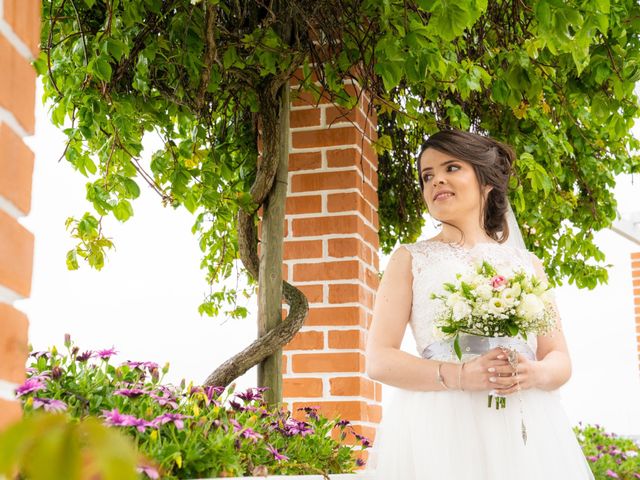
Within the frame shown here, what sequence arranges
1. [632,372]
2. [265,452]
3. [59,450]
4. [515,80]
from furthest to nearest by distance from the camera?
[632,372]
[515,80]
[265,452]
[59,450]

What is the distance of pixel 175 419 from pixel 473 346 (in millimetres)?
1062

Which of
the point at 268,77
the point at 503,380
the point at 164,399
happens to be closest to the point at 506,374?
the point at 503,380

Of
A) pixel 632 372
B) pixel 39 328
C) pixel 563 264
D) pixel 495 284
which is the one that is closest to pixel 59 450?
pixel 495 284

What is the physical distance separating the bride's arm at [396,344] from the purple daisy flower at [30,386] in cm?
107

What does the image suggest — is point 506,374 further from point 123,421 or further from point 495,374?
point 123,421

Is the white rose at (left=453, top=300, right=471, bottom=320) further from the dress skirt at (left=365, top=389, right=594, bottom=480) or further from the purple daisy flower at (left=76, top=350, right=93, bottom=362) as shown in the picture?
the purple daisy flower at (left=76, top=350, right=93, bottom=362)

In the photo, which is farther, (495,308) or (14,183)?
(495,308)

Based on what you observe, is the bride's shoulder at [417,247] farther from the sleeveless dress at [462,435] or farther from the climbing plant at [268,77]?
the climbing plant at [268,77]

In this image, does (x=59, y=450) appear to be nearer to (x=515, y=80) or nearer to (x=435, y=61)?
(x=435, y=61)

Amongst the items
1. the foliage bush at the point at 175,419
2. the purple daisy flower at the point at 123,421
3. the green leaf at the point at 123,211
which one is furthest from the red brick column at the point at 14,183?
the green leaf at the point at 123,211

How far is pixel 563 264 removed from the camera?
470cm

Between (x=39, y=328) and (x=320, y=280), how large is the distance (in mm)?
1740

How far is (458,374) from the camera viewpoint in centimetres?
218

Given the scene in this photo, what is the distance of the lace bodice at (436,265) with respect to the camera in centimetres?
239
